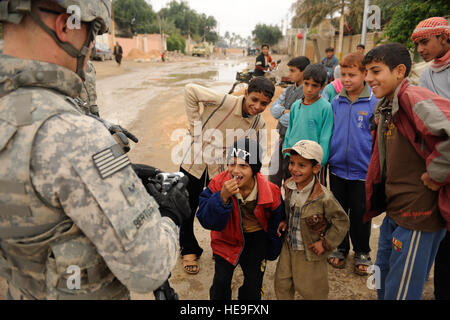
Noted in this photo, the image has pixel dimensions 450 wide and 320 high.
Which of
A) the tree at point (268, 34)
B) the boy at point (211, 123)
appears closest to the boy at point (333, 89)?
the boy at point (211, 123)

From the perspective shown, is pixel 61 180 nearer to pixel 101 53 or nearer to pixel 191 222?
pixel 191 222

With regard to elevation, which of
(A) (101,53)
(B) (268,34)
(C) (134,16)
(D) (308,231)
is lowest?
(D) (308,231)

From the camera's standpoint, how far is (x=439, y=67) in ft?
8.25

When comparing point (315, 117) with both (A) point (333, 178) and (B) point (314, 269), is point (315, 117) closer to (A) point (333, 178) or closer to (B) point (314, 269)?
Answer: (A) point (333, 178)

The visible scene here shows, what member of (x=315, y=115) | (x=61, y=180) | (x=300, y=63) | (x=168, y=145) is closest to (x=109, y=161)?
(x=61, y=180)

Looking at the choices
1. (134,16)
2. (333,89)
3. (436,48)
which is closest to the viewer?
(436,48)

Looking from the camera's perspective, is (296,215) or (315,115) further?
(315,115)

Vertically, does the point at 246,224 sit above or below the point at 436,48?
below

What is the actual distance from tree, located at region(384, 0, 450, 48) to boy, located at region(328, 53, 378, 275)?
289 inches

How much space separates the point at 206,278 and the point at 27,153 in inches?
86.1

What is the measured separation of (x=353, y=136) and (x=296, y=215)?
0.98m

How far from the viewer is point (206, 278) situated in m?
2.75

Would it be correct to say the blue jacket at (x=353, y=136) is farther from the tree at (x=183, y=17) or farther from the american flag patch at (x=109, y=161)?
the tree at (x=183, y=17)

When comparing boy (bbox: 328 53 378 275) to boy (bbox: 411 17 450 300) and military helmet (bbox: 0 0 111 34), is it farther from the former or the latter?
military helmet (bbox: 0 0 111 34)
